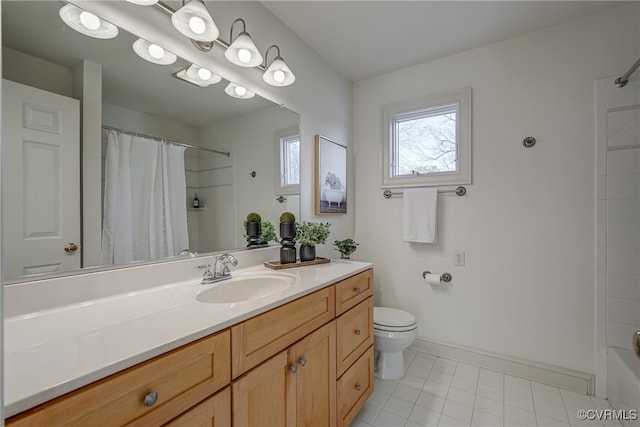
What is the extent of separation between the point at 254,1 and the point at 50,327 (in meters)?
1.80

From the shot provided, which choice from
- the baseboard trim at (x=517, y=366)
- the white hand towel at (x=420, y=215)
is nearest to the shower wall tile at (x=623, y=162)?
the white hand towel at (x=420, y=215)

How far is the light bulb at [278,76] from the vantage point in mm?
1652

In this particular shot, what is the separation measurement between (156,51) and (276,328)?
1247 millimetres

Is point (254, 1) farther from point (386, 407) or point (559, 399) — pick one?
point (559, 399)

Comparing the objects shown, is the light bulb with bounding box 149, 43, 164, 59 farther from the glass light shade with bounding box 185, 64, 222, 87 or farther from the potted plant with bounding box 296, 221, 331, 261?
the potted plant with bounding box 296, 221, 331, 261

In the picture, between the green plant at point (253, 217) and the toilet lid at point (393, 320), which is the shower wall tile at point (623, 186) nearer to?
the toilet lid at point (393, 320)

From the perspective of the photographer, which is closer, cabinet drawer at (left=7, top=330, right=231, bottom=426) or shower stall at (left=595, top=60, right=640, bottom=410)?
cabinet drawer at (left=7, top=330, right=231, bottom=426)

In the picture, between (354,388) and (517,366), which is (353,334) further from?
(517,366)

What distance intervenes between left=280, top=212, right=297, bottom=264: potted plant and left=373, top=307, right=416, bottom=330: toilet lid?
0.78 m

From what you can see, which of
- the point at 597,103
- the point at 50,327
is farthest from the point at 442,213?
the point at 50,327

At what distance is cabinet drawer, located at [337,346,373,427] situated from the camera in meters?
1.40

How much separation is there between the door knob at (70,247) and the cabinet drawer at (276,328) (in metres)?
0.66

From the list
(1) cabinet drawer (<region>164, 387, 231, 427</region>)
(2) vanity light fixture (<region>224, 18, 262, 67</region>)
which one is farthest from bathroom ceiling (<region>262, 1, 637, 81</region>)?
(1) cabinet drawer (<region>164, 387, 231, 427</region>)

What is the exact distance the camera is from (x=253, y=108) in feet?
5.56
